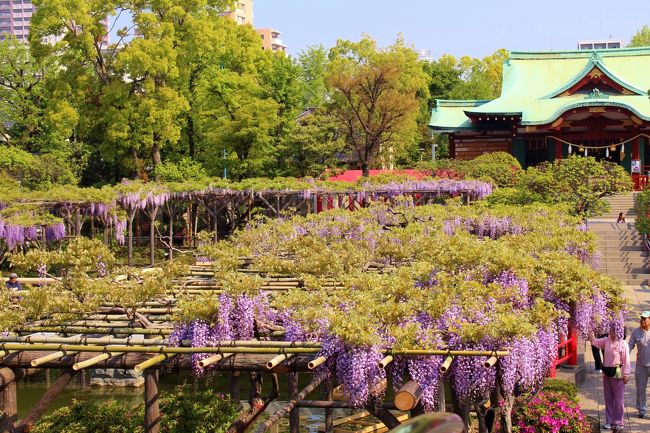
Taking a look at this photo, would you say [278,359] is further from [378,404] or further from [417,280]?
[417,280]

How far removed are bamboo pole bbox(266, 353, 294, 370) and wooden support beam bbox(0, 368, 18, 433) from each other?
292 centimetres

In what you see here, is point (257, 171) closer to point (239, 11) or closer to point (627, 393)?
point (627, 393)

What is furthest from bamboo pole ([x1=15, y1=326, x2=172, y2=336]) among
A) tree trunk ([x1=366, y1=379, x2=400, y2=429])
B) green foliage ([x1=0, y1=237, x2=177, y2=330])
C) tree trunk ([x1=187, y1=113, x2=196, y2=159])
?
tree trunk ([x1=187, y1=113, x2=196, y2=159])

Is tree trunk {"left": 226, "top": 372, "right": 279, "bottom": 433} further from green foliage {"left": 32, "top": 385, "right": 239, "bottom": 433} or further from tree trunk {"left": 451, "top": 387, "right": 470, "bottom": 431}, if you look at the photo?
tree trunk {"left": 451, "top": 387, "right": 470, "bottom": 431}

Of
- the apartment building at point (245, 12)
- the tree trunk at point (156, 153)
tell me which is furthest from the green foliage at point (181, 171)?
the apartment building at point (245, 12)

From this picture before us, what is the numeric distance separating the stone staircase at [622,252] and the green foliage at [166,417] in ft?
50.6

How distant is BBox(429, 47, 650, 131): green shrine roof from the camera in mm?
42681

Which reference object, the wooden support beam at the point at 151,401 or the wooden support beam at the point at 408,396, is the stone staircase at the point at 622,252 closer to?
the wooden support beam at the point at 151,401

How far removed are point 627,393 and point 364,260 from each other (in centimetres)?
484

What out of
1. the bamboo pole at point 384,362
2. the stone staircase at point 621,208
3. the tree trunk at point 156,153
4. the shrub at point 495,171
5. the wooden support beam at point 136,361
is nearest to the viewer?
the bamboo pole at point 384,362

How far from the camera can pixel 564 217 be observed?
22.3m

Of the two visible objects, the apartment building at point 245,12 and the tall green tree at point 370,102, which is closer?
the tall green tree at point 370,102

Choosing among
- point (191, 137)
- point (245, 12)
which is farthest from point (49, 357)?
point (245, 12)

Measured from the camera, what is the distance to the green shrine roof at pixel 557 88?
1680 inches
